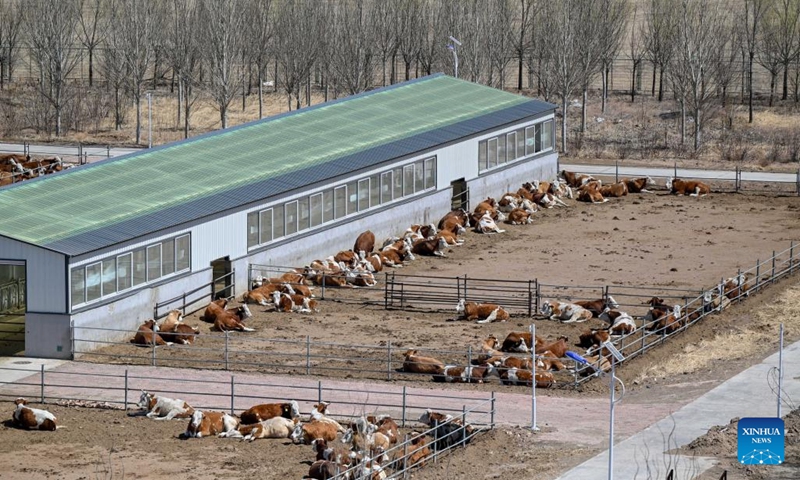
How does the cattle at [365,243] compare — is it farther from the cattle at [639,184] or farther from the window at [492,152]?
the cattle at [639,184]

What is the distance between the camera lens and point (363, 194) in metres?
54.5

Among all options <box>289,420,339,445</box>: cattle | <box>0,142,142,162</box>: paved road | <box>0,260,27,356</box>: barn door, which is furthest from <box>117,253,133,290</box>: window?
<box>0,142,142,162</box>: paved road

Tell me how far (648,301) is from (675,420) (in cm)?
1236

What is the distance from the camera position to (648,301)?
46000 mm

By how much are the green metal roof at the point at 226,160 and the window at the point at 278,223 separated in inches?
49.6

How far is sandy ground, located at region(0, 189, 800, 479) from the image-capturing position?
31.2m

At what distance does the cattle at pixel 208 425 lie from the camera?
32.6 meters

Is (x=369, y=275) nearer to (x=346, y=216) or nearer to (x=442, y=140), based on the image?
(x=346, y=216)

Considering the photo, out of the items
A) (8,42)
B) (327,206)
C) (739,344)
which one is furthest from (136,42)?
(739,344)

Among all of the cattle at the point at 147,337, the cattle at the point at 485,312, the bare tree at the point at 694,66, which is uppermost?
the bare tree at the point at 694,66

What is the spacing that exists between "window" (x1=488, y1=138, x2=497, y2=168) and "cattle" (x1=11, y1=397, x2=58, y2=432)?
3263cm

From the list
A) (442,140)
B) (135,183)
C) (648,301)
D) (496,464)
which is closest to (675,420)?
(496,464)

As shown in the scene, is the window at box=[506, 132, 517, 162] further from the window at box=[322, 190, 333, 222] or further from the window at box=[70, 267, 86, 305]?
the window at box=[70, 267, 86, 305]

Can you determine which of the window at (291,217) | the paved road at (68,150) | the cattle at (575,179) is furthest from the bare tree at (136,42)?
the window at (291,217)
